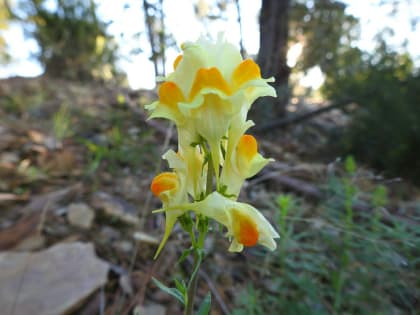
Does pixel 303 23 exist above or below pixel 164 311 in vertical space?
above

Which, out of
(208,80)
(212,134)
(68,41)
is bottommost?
(212,134)

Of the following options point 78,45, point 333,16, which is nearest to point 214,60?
point 333,16

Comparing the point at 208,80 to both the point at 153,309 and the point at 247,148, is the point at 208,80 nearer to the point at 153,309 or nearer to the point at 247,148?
the point at 247,148

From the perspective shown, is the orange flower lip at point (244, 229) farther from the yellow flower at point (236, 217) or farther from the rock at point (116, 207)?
the rock at point (116, 207)

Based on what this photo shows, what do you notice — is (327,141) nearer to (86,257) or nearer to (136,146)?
(136,146)

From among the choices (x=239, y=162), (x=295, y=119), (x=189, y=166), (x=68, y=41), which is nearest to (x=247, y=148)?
(x=239, y=162)
